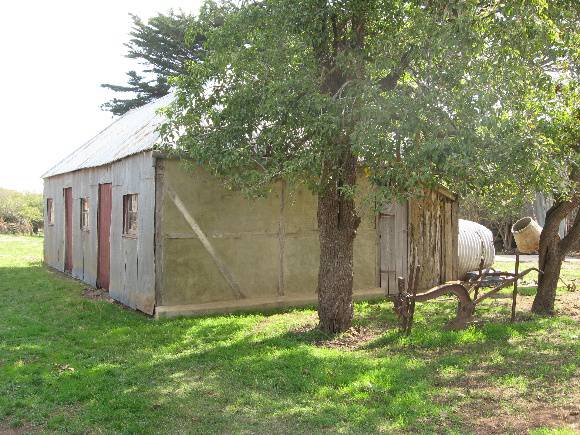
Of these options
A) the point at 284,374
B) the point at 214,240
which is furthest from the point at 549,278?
the point at 214,240

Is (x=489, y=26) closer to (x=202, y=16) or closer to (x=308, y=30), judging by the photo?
(x=308, y=30)

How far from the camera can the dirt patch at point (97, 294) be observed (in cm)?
1378

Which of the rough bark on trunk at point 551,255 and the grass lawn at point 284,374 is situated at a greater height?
the rough bark on trunk at point 551,255

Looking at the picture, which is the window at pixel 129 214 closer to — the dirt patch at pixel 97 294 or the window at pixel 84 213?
the dirt patch at pixel 97 294

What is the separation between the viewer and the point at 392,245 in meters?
14.6

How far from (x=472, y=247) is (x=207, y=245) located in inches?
350

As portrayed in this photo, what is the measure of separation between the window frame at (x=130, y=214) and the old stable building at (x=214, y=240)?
1.0 inches

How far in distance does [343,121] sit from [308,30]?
5.25ft

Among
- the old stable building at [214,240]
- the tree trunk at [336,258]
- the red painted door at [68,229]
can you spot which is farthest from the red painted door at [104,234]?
the tree trunk at [336,258]

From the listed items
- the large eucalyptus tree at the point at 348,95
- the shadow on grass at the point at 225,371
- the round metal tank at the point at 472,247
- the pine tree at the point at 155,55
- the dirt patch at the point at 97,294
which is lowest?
the shadow on grass at the point at 225,371

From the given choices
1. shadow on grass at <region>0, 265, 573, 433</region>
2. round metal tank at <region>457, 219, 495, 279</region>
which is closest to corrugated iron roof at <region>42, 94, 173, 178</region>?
shadow on grass at <region>0, 265, 573, 433</region>

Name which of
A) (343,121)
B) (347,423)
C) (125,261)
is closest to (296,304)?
(125,261)

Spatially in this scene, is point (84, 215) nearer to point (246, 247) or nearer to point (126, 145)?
point (126, 145)

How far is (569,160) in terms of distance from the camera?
29.8ft
